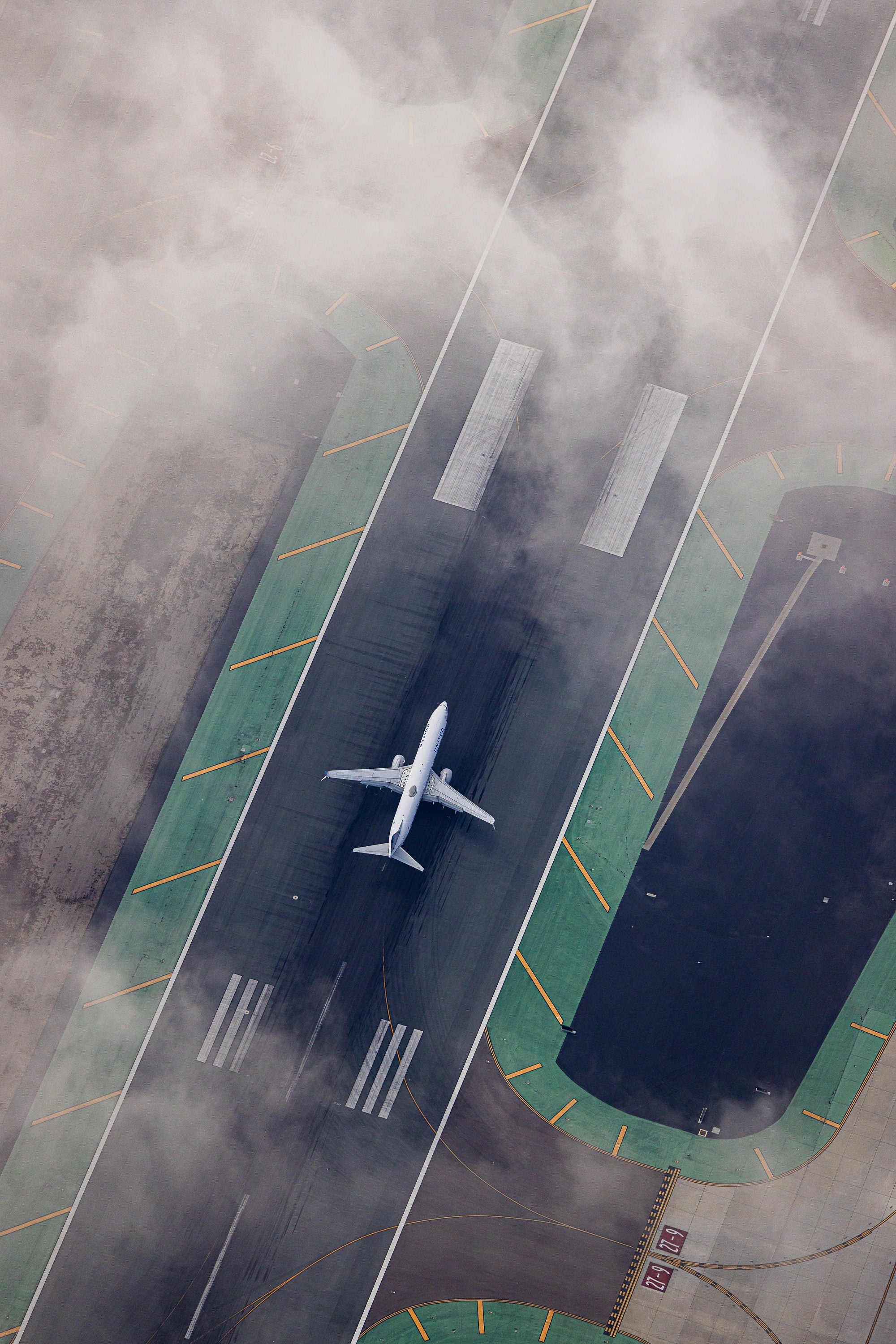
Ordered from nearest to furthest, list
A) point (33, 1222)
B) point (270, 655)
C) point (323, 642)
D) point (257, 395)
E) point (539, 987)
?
point (33, 1222)
point (539, 987)
point (270, 655)
point (323, 642)
point (257, 395)

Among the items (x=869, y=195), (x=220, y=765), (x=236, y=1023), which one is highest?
(x=869, y=195)

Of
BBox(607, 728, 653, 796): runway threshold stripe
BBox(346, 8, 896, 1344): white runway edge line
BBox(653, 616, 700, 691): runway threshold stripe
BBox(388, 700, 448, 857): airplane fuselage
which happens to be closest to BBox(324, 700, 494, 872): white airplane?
BBox(388, 700, 448, 857): airplane fuselage

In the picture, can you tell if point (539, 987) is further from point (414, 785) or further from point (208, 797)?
point (208, 797)

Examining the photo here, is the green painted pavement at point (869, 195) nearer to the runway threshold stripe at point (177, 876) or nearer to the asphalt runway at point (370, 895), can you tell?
the asphalt runway at point (370, 895)

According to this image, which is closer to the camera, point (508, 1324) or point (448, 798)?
point (448, 798)

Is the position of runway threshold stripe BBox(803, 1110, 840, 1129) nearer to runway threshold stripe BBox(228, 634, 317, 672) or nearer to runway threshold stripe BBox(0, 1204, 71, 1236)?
runway threshold stripe BBox(228, 634, 317, 672)

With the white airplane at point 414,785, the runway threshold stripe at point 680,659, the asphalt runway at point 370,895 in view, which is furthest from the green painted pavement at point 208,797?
the runway threshold stripe at point 680,659

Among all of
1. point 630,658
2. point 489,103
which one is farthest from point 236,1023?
point 489,103
